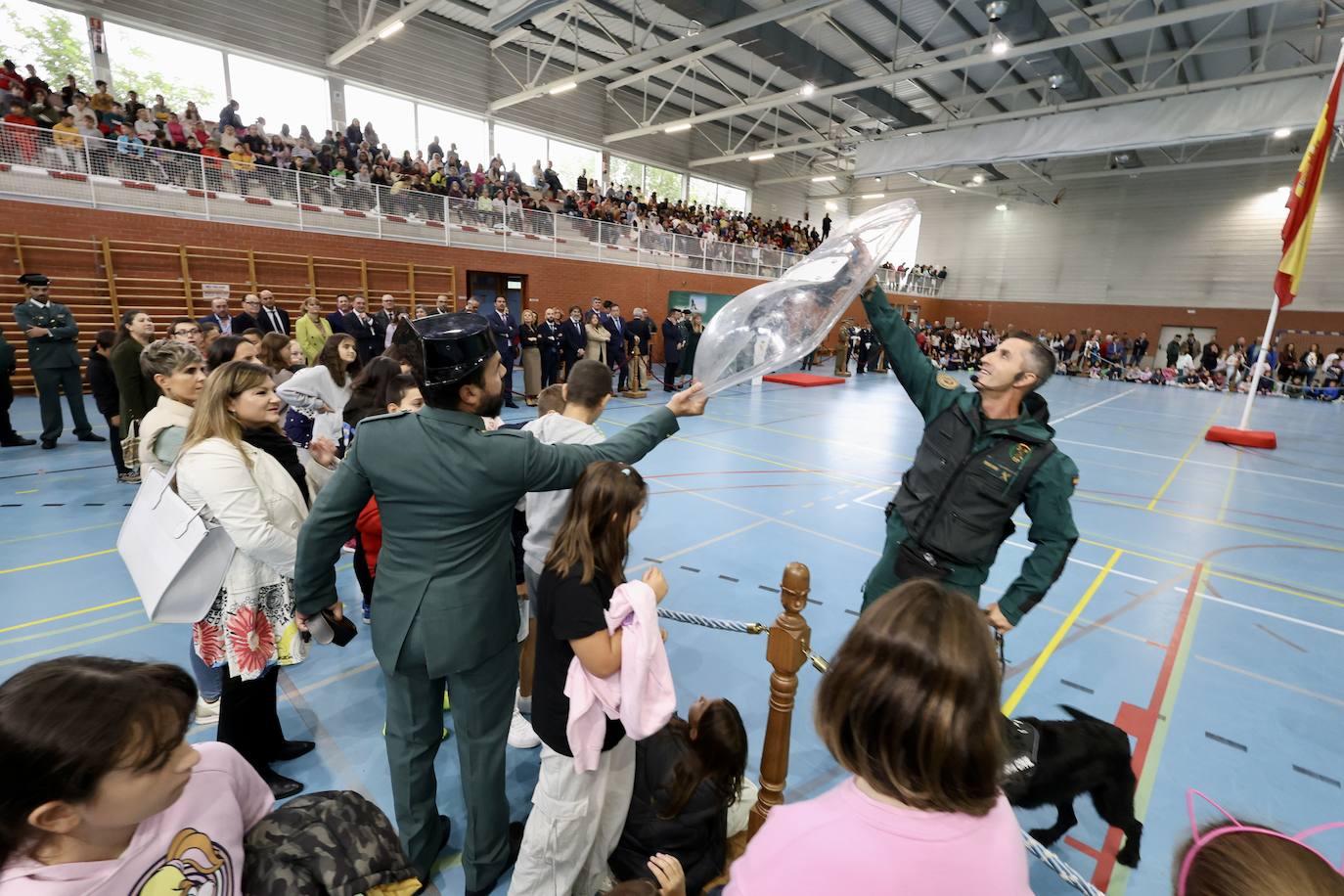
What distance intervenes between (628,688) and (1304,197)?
12.2 meters

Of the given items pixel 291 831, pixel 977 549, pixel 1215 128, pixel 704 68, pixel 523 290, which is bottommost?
pixel 291 831

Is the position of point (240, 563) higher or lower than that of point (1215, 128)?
lower

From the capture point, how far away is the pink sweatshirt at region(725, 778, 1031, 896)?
82 centimetres

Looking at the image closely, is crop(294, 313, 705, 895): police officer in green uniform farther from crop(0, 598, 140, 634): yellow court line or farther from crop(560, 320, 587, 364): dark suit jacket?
crop(560, 320, 587, 364): dark suit jacket

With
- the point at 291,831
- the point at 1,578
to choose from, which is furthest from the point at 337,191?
the point at 291,831

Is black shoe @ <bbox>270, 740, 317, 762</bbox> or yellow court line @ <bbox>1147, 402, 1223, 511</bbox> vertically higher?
yellow court line @ <bbox>1147, 402, 1223, 511</bbox>

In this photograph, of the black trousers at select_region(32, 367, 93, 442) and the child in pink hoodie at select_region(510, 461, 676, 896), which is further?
the black trousers at select_region(32, 367, 93, 442)

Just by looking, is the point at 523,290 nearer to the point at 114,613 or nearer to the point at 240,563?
the point at 114,613

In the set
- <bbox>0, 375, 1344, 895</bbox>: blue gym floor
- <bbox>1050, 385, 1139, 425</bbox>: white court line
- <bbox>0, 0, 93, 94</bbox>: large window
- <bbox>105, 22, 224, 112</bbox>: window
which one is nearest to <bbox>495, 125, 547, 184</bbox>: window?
<bbox>105, 22, 224, 112</bbox>: window

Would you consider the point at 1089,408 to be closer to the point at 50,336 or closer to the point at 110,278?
the point at 50,336

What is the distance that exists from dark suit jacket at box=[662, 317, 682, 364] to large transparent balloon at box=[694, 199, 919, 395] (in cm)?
1119

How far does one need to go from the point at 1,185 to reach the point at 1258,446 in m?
21.5

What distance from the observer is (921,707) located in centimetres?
86

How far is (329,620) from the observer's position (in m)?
2.07
